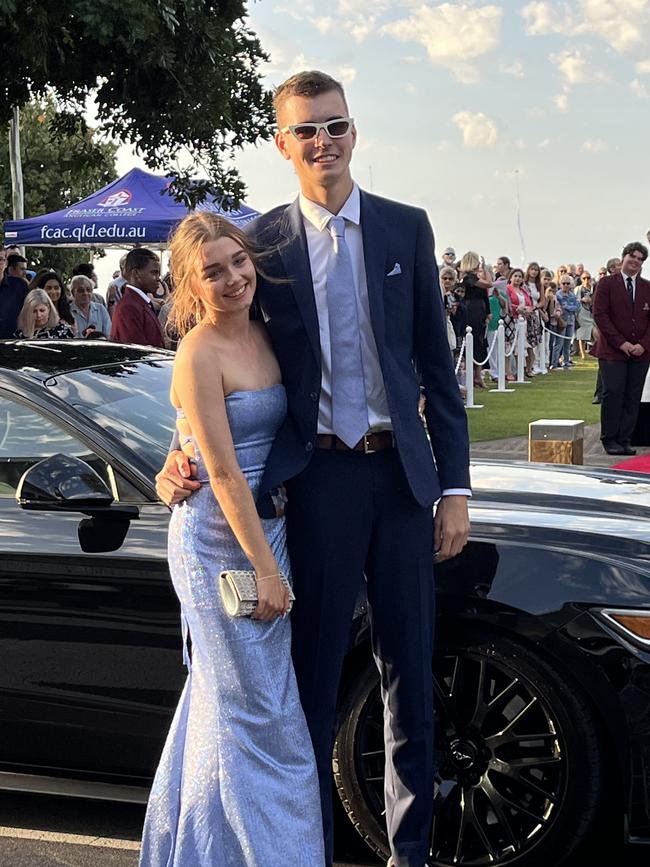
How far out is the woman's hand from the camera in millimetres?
3123

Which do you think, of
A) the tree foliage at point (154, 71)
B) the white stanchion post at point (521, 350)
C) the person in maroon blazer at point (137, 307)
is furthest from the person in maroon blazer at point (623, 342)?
the white stanchion post at point (521, 350)

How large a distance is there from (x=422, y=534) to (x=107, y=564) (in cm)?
101

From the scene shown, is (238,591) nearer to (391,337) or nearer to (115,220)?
(391,337)

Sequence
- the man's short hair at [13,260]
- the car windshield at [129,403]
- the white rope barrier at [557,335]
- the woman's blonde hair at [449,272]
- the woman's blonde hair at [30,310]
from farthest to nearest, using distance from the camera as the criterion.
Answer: the white rope barrier at [557,335] → the woman's blonde hair at [449,272] → the man's short hair at [13,260] → the woman's blonde hair at [30,310] → the car windshield at [129,403]

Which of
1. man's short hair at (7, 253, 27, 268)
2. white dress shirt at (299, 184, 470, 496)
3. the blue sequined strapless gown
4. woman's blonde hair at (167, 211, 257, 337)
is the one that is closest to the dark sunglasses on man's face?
white dress shirt at (299, 184, 470, 496)

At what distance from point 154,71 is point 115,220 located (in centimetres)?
805

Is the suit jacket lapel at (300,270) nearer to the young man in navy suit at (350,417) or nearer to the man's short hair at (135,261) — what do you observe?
the young man in navy suit at (350,417)

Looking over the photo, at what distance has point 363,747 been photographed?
369 cm

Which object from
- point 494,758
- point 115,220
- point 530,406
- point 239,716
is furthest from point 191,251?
point 115,220

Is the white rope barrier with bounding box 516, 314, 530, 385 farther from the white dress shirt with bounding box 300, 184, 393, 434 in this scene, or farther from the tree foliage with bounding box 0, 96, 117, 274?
the tree foliage with bounding box 0, 96, 117, 274

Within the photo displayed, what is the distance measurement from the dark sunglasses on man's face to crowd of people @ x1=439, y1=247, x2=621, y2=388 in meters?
13.2

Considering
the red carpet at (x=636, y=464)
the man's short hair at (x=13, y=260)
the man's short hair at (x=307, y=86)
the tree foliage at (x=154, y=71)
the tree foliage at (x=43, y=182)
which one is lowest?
the red carpet at (x=636, y=464)

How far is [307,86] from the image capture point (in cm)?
319

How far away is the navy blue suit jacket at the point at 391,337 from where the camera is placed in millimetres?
3189
